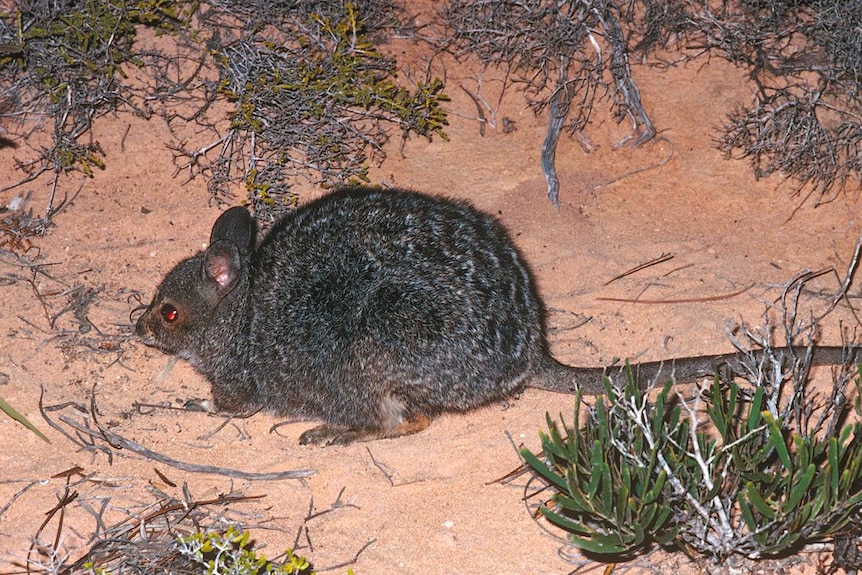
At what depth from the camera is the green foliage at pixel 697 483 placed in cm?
367

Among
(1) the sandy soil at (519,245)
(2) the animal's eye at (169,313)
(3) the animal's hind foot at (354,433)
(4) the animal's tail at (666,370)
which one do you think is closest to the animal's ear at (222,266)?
(2) the animal's eye at (169,313)

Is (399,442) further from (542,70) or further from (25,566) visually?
(542,70)

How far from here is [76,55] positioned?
→ 6664 millimetres

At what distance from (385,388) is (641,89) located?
3.62m

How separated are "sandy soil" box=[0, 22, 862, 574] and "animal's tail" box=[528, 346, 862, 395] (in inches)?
7.0

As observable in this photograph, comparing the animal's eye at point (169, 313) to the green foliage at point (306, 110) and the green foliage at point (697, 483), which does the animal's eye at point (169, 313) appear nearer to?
the green foliage at point (306, 110)

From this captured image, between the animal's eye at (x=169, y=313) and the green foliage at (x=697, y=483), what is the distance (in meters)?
2.62

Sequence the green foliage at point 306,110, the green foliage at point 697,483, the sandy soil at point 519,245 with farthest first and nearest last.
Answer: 1. the green foliage at point 306,110
2. the sandy soil at point 519,245
3. the green foliage at point 697,483

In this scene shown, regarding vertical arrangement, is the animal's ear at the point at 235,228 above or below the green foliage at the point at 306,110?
below

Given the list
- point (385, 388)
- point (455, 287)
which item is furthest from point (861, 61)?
point (385, 388)

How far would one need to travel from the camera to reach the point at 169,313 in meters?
5.48

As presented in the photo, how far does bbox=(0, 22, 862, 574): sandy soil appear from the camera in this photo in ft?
15.0

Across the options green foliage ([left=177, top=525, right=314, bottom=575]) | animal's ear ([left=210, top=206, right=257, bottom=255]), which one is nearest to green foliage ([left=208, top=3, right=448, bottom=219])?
animal's ear ([left=210, top=206, right=257, bottom=255])

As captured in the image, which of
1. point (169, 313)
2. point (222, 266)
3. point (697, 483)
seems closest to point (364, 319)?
point (222, 266)
